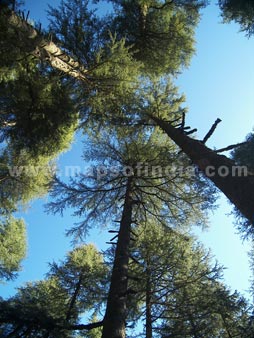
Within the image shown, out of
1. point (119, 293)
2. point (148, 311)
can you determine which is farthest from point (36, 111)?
point (148, 311)

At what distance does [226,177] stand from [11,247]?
1405 centimetres

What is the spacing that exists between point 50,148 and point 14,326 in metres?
5.47

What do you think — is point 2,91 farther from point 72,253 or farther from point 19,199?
point 72,253

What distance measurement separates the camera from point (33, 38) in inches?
289

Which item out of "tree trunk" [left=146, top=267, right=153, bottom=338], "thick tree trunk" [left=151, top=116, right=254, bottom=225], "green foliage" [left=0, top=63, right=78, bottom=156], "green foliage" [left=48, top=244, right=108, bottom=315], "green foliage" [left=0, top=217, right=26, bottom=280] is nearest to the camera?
"thick tree trunk" [left=151, top=116, right=254, bottom=225]

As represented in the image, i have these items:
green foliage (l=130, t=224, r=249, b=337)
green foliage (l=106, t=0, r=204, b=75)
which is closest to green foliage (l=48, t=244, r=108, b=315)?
green foliage (l=130, t=224, r=249, b=337)

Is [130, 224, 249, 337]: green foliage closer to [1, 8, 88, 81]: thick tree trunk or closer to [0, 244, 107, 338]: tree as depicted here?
[0, 244, 107, 338]: tree

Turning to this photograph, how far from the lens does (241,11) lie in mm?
10133

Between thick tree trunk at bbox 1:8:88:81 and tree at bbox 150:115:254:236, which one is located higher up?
thick tree trunk at bbox 1:8:88:81

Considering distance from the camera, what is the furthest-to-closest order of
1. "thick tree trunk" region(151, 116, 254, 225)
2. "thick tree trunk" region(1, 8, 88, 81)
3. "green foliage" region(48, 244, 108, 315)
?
"green foliage" region(48, 244, 108, 315) < "thick tree trunk" region(1, 8, 88, 81) < "thick tree trunk" region(151, 116, 254, 225)

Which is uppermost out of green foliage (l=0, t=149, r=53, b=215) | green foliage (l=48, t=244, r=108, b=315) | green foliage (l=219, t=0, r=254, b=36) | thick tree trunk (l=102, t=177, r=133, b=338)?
green foliage (l=219, t=0, r=254, b=36)

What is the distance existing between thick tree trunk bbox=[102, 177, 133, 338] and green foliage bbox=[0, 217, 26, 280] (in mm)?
9026

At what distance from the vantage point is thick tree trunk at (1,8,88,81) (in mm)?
6977

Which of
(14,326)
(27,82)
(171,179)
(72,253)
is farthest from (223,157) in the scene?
(72,253)
